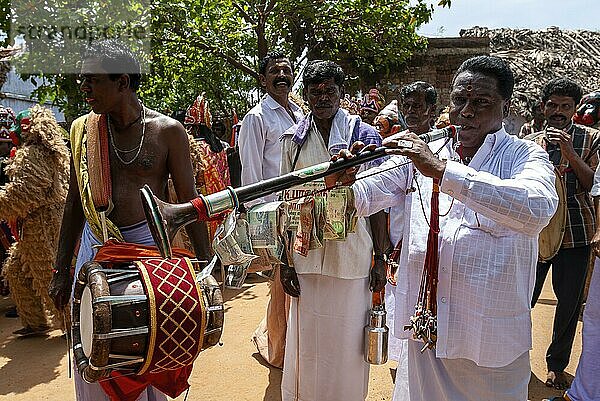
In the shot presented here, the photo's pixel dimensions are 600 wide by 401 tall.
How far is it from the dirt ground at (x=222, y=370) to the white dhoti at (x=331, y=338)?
73 centimetres

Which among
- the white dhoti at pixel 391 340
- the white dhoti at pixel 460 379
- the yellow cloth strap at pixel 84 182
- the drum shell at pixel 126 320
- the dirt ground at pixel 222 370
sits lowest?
the dirt ground at pixel 222 370

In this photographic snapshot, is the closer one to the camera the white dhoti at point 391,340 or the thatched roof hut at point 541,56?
the white dhoti at point 391,340

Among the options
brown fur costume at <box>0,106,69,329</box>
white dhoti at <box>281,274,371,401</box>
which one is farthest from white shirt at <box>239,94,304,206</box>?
brown fur costume at <box>0,106,69,329</box>

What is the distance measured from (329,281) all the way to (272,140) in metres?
1.49

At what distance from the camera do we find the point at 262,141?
430 centimetres

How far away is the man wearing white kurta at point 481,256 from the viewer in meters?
2.18

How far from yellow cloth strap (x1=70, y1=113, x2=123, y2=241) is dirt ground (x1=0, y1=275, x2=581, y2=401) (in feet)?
5.99

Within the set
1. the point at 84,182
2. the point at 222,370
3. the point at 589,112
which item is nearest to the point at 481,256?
the point at 84,182

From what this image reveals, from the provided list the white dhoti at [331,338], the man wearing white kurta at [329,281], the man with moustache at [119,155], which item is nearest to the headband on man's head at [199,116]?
the man wearing white kurta at [329,281]

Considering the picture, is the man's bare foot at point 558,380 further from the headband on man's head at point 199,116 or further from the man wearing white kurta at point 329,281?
the headband on man's head at point 199,116

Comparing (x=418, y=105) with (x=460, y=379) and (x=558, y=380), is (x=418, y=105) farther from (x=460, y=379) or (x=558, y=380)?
(x=460, y=379)

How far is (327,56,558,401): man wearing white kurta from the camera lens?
2.18 m

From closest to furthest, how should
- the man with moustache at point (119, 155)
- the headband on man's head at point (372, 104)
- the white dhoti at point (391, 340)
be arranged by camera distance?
the man with moustache at point (119, 155)
the white dhoti at point (391, 340)
the headband on man's head at point (372, 104)

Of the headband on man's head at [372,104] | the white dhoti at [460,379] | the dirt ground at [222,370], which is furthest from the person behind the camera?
the headband on man's head at [372,104]
